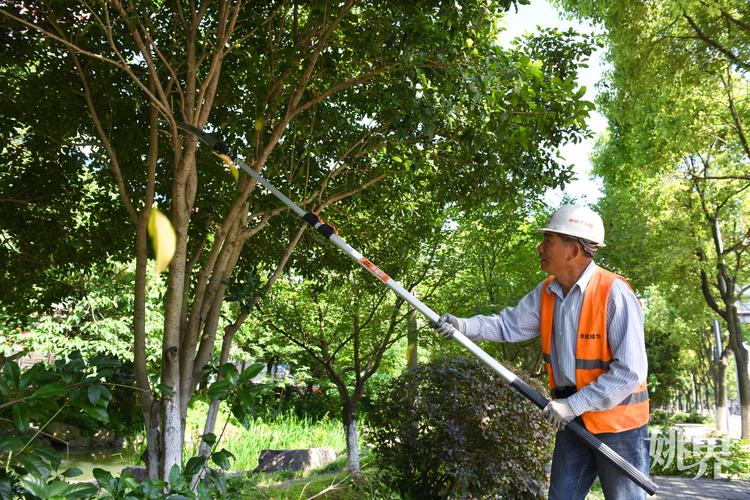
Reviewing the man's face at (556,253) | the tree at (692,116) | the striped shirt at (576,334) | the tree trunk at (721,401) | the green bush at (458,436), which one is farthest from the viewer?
the tree trunk at (721,401)

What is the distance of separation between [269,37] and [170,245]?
111 inches

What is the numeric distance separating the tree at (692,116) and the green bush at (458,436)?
4.55 m

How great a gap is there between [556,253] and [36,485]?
8.34 feet

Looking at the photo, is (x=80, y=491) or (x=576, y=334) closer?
(x=80, y=491)

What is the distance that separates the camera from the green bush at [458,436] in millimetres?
6172

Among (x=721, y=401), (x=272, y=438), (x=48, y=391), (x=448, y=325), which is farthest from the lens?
(x=721, y=401)

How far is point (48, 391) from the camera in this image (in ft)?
9.07

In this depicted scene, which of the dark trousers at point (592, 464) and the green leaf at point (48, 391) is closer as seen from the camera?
the green leaf at point (48, 391)

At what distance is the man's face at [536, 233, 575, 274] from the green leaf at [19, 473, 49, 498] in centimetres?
245

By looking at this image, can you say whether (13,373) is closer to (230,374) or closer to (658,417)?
(230,374)

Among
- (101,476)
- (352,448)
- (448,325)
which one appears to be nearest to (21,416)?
(101,476)

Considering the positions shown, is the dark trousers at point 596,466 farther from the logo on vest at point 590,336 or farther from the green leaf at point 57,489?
the green leaf at point 57,489

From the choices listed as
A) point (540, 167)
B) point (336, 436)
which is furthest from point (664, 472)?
point (540, 167)

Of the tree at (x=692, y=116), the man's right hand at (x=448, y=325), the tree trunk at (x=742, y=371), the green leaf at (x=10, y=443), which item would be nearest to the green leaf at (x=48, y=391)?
the green leaf at (x=10, y=443)
